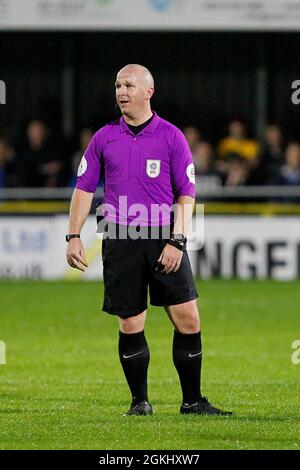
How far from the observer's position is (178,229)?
8711 mm

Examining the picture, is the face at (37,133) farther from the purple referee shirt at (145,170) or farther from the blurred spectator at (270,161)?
the purple referee shirt at (145,170)

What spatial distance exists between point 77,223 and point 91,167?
361 mm

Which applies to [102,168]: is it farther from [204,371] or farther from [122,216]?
[204,371]

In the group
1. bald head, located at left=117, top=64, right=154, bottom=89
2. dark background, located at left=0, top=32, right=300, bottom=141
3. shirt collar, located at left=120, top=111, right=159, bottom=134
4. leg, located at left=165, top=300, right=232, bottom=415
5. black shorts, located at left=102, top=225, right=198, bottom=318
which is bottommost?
leg, located at left=165, top=300, right=232, bottom=415

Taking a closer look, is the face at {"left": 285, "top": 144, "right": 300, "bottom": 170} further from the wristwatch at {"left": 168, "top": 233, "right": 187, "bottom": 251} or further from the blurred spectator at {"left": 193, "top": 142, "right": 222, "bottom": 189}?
the wristwatch at {"left": 168, "top": 233, "right": 187, "bottom": 251}

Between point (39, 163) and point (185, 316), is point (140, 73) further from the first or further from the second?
point (39, 163)

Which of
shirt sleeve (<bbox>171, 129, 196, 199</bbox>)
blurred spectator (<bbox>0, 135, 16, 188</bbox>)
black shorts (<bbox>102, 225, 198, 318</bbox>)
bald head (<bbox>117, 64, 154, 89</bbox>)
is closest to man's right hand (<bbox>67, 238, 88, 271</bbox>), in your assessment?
black shorts (<bbox>102, 225, 198, 318</bbox>)

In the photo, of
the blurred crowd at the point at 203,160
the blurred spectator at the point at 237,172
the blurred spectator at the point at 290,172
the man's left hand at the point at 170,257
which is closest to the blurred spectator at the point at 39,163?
the blurred crowd at the point at 203,160

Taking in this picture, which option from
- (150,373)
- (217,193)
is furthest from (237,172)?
(150,373)

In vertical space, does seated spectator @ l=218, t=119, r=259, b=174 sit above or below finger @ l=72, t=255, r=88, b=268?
above

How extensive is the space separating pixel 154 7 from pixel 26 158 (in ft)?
9.81

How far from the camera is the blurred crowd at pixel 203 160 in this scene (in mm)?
20547

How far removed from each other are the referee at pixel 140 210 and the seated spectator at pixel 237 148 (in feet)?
38.8

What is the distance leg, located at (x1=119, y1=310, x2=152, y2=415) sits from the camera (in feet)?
29.3
